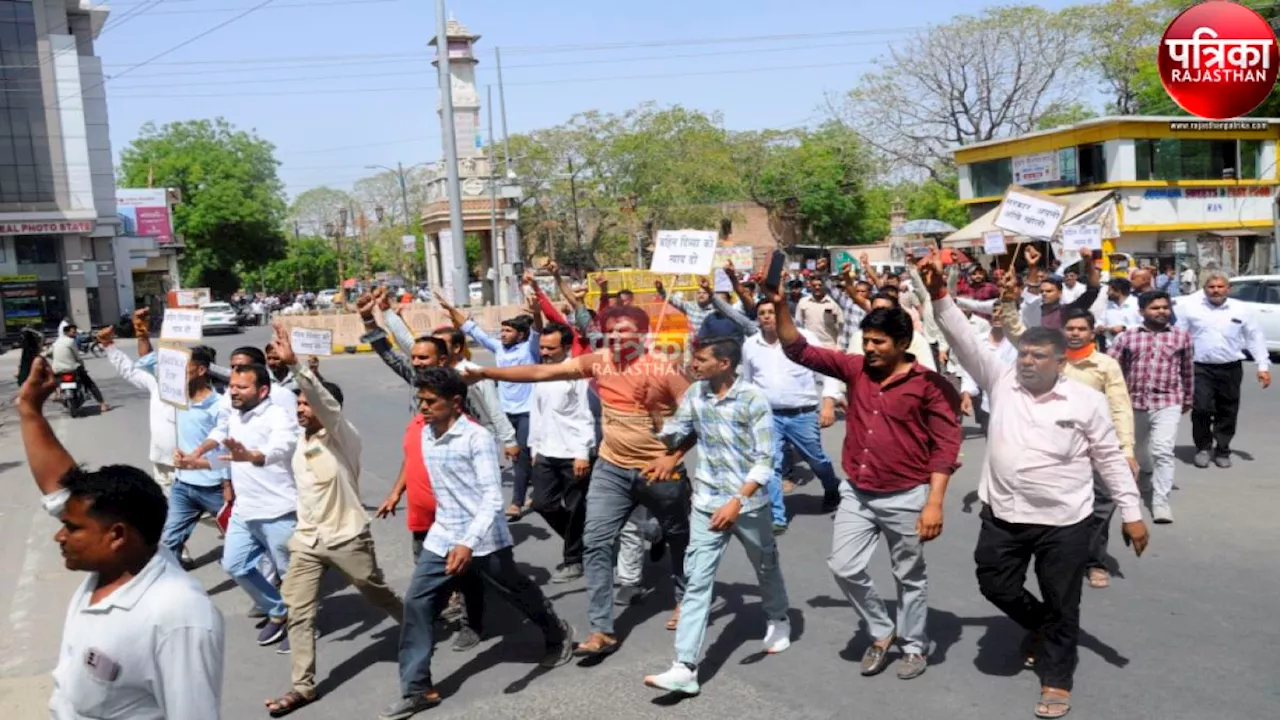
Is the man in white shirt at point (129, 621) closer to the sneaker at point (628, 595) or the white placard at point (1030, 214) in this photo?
the sneaker at point (628, 595)

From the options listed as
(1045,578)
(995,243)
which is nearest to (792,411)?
(1045,578)

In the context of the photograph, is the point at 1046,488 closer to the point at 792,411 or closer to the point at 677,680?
the point at 677,680

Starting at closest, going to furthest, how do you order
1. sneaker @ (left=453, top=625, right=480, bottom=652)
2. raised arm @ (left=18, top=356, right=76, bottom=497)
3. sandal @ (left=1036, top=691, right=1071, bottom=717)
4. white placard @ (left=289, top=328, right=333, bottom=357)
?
raised arm @ (left=18, top=356, right=76, bottom=497) < sandal @ (left=1036, top=691, right=1071, bottom=717) < sneaker @ (left=453, top=625, right=480, bottom=652) < white placard @ (left=289, top=328, right=333, bottom=357)

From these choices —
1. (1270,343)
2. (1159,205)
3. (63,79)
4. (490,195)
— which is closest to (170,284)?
(63,79)

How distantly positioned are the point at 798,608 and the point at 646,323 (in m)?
1.79

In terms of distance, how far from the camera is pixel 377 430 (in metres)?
13.4

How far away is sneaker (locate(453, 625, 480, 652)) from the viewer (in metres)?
5.55

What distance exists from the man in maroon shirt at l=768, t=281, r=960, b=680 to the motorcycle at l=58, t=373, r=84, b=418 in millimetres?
15441

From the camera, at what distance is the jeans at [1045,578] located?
174 inches

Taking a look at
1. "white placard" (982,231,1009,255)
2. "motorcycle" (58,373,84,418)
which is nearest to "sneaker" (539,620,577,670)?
"white placard" (982,231,1009,255)

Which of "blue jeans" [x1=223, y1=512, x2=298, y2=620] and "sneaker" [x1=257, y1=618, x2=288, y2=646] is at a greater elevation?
"blue jeans" [x1=223, y1=512, x2=298, y2=620]

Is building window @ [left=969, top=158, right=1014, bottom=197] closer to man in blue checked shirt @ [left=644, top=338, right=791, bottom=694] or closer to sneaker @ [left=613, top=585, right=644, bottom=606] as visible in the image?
sneaker @ [left=613, top=585, right=644, bottom=606]

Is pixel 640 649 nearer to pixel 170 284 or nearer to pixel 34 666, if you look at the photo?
pixel 34 666

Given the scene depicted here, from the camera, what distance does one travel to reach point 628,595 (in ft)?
20.2
